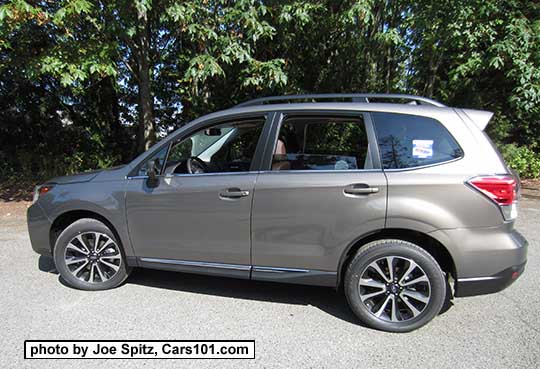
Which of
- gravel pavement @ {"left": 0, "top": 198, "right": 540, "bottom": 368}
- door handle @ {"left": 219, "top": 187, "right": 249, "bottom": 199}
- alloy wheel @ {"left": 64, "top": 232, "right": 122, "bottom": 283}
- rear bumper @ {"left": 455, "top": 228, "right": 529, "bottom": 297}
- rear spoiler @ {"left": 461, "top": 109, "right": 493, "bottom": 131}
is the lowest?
gravel pavement @ {"left": 0, "top": 198, "right": 540, "bottom": 368}

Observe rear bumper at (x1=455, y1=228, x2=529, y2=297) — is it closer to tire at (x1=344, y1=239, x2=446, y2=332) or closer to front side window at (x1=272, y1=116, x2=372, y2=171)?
tire at (x1=344, y1=239, x2=446, y2=332)

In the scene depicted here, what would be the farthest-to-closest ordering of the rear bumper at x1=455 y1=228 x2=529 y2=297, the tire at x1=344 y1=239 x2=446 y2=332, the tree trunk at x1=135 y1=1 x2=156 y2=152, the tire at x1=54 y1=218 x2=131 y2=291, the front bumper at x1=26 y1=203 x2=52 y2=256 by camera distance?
the tree trunk at x1=135 y1=1 x2=156 y2=152 → the front bumper at x1=26 y1=203 x2=52 y2=256 → the tire at x1=54 y1=218 x2=131 y2=291 → the tire at x1=344 y1=239 x2=446 y2=332 → the rear bumper at x1=455 y1=228 x2=529 y2=297

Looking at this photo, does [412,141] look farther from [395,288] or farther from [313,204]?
[395,288]

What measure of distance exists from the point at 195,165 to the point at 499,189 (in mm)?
2632

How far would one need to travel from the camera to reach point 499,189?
2.49 meters

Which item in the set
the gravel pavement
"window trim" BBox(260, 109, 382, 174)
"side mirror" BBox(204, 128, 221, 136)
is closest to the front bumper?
the gravel pavement

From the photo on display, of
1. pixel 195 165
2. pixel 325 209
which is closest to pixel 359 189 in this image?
pixel 325 209

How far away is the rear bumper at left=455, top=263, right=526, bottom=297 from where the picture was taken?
101 inches

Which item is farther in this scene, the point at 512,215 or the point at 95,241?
the point at 95,241

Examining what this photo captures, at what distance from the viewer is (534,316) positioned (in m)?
2.91

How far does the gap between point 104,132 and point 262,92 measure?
17.8 feet

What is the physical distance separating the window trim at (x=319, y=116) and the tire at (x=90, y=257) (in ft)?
5.70

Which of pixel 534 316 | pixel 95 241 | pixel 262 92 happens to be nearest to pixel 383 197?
pixel 534 316

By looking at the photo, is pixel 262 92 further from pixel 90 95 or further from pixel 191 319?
pixel 191 319
